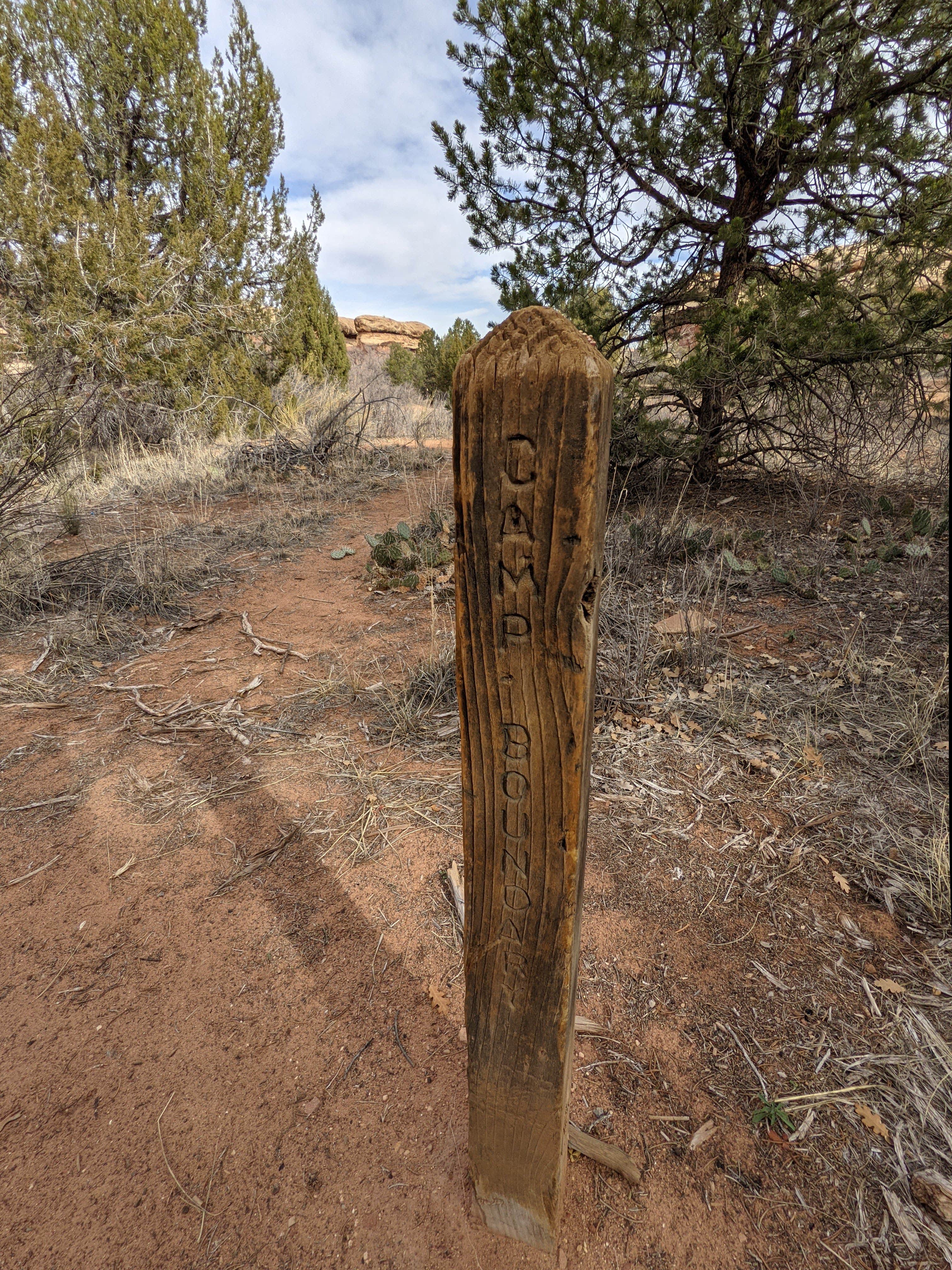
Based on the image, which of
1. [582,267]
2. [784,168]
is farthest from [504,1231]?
[784,168]

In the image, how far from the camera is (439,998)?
70.3 inches

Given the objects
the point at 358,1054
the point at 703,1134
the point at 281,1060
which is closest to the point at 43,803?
the point at 281,1060

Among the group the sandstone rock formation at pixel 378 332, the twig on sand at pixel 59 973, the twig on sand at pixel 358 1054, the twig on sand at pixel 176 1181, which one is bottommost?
A: the twig on sand at pixel 176 1181

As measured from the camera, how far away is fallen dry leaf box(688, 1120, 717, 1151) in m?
1.40

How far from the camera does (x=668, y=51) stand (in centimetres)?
420

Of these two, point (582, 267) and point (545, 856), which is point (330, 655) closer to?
point (545, 856)

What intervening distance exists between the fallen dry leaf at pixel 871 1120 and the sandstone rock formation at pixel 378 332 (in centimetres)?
3200

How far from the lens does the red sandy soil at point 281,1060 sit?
1285mm

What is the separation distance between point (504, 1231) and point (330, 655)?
291cm

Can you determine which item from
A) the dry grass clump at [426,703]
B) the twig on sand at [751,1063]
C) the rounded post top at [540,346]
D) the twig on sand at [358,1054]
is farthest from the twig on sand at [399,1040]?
the rounded post top at [540,346]

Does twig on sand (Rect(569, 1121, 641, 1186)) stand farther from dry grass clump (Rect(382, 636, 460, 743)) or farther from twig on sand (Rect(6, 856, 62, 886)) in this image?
twig on sand (Rect(6, 856, 62, 886))

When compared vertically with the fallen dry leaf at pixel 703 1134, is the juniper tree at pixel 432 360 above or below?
above

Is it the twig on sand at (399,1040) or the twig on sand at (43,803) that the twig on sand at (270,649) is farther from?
the twig on sand at (399,1040)

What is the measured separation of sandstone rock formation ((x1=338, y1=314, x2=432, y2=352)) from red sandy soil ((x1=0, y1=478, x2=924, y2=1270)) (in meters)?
30.8
